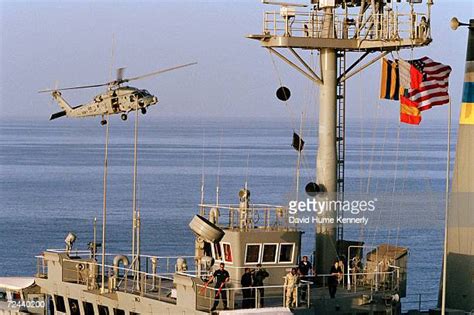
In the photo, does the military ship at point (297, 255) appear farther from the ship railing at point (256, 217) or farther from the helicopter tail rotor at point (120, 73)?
the helicopter tail rotor at point (120, 73)

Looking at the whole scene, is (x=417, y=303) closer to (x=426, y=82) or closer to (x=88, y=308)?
(x=426, y=82)

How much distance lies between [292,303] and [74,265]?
9.67 metres

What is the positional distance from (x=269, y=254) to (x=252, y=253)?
1.72 feet

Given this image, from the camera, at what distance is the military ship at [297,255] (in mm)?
41125

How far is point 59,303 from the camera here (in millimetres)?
46688

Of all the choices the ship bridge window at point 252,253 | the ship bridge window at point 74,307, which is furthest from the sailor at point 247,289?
the ship bridge window at point 74,307

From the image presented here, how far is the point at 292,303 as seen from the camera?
39.2 m


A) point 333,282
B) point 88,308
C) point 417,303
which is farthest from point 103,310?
point 417,303

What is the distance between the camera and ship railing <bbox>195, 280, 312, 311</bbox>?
3869cm

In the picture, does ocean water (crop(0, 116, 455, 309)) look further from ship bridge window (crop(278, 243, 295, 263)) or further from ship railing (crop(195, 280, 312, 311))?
ship railing (crop(195, 280, 312, 311))

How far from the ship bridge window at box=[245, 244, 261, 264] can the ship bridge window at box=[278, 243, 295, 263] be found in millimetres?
726

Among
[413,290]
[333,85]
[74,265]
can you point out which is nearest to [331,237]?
[333,85]

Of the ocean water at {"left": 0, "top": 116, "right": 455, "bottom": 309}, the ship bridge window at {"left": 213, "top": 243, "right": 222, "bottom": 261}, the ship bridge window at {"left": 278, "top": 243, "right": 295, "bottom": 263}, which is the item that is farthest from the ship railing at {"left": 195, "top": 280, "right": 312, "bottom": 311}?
the ocean water at {"left": 0, "top": 116, "right": 455, "bottom": 309}

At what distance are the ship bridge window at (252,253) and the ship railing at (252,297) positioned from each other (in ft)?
2.89
